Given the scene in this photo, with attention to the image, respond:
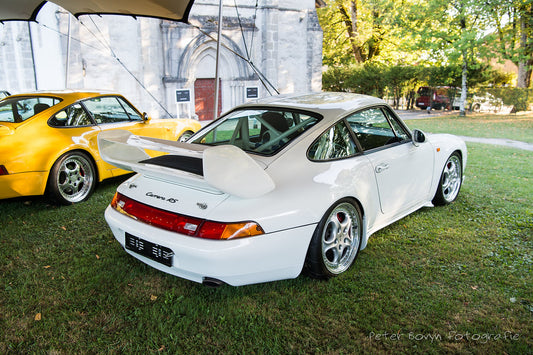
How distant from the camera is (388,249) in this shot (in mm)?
3676

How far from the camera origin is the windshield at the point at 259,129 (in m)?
3.15

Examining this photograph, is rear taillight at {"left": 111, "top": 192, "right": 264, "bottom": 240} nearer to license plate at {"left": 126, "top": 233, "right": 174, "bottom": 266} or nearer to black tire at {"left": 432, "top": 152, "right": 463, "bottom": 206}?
license plate at {"left": 126, "top": 233, "right": 174, "bottom": 266}

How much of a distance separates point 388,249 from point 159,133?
416cm

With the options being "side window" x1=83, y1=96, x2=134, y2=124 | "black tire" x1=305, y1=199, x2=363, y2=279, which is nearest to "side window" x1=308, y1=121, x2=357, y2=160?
"black tire" x1=305, y1=199, x2=363, y2=279

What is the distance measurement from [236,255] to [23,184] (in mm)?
3362

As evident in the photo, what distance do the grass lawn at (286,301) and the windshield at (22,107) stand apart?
1558mm

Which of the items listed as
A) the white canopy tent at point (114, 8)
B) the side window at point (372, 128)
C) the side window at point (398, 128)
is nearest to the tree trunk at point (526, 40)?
the white canopy tent at point (114, 8)

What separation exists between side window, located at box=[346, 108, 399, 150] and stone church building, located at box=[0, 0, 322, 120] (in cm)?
1043

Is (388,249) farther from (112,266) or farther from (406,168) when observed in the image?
(112,266)

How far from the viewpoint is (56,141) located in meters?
4.79

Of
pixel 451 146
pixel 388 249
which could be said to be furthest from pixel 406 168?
pixel 451 146

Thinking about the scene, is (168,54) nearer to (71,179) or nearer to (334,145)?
(71,179)

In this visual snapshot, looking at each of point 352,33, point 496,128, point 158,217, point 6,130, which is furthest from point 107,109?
point 352,33

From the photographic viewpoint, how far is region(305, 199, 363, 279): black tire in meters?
2.83
